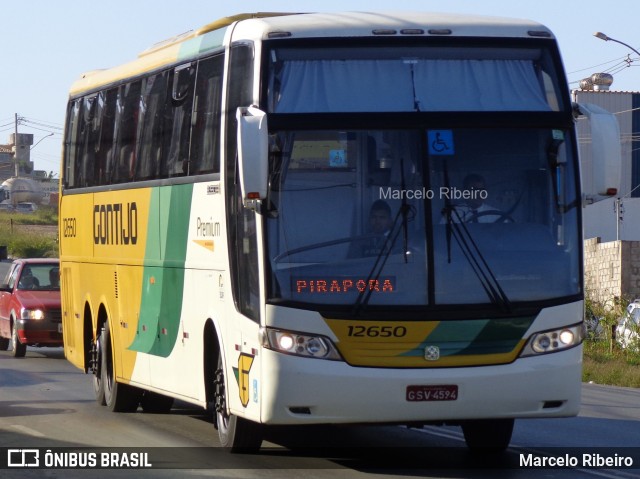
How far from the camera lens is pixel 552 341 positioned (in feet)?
33.9

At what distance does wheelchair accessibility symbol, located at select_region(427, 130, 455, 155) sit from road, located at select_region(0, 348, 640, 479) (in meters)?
2.43

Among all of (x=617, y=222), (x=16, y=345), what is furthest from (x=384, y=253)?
(x=617, y=222)

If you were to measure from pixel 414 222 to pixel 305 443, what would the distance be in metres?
3.06

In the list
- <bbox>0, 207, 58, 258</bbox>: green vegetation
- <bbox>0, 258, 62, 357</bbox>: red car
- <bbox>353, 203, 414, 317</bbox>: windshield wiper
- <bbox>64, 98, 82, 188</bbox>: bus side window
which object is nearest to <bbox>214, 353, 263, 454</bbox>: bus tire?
<bbox>353, 203, 414, 317</bbox>: windshield wiper

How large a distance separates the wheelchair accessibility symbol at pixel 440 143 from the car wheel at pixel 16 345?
1613 cm

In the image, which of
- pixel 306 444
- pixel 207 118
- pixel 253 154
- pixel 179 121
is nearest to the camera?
pixel 253 154

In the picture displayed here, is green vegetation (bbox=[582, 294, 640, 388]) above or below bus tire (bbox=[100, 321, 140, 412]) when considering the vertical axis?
below

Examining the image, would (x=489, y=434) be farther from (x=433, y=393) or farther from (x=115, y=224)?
(x=115, y=224)

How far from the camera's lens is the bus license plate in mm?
10062

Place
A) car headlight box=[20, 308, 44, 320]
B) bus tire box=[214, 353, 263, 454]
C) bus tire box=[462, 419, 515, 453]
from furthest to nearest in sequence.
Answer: car headlight box=[20, 308, 44, 320], bus tire box=[462, 419, 515, 453], bus tire box=[214, 353, 263, 454]

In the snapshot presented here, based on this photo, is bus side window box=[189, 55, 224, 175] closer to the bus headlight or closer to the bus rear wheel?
the bus headlight

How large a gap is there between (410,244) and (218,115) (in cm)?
228

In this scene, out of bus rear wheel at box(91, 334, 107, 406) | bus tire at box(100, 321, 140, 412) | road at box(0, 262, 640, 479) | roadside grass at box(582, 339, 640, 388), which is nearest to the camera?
road at box(0, 262, 640, 479)

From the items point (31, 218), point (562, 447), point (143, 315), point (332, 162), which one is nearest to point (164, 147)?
point (143, 315)
